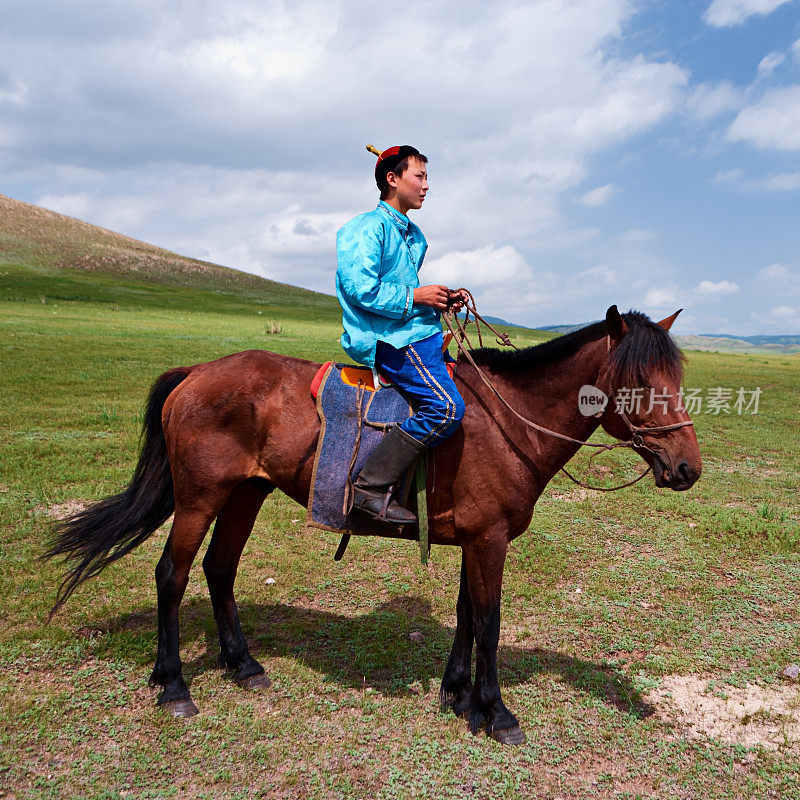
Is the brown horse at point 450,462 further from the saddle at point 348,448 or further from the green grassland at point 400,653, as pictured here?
the green grassland at point 400,653

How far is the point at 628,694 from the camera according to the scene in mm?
4293

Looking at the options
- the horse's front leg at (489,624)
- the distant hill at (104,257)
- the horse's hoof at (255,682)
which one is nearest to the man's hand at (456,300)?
the horse's front leg at (489,624)

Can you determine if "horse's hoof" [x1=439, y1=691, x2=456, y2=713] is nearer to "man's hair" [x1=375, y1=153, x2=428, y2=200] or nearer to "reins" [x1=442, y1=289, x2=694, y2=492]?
"reins" [x1=442, y1=289, x2=694, y2=492]

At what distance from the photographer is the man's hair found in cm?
395

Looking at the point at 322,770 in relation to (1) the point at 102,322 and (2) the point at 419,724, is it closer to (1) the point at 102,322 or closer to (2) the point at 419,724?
(2) the point at 419,724

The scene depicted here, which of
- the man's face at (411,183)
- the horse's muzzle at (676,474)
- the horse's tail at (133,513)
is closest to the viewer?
the horse's muzzle at (676,474)

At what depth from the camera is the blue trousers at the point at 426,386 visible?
3.67m

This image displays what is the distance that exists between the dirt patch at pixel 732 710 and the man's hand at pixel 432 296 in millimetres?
3270

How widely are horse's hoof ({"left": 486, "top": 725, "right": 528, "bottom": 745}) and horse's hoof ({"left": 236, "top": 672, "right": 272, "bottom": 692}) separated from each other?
1.66 metres

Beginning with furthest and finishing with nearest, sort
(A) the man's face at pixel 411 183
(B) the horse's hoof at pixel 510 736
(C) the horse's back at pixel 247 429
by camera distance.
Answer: (C) the horse's back at pixel 247 429 → (A) the man's face at pixel 411 183 → (B) the horse's hoof at pixel 510 736

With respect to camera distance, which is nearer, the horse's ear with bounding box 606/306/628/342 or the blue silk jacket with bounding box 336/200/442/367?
the horse's ear with bounding box 606/306/628/342

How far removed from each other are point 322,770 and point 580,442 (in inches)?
102

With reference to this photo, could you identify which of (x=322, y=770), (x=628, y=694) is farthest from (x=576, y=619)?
(x=322, y=770)

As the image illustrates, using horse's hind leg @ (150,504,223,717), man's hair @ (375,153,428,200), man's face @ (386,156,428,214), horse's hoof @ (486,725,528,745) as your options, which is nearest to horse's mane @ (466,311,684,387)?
man's face @ (386,156,428,214)
